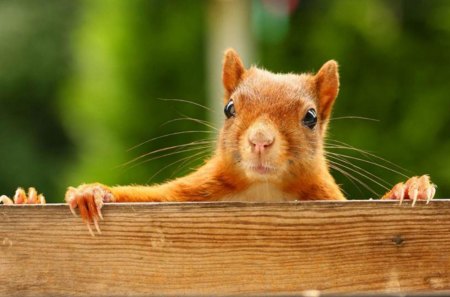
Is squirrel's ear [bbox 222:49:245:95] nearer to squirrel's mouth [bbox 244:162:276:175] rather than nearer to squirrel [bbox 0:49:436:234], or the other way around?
squirrel [bbox 0:49:436:234]

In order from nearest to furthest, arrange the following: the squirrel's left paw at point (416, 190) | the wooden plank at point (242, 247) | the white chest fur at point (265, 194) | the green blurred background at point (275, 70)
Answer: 1. the wooden plank at point (242, 247)
2. the squirrel's left paw at point (416, 190)
3. the white chest fur at point (265, 194)
4. the green blurred background at point (275, 70)

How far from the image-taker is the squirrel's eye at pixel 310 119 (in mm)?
2541

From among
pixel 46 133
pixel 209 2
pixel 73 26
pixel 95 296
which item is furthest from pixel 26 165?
pixel 95 296

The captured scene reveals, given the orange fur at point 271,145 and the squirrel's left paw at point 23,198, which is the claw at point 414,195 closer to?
the orange fur at point 271,145

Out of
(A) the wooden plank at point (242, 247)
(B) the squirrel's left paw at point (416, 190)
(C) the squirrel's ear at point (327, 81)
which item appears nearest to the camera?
(A) the wooden plank at point (242, 247)

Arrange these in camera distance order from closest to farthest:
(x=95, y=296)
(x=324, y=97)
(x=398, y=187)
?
1. (x=95, y=296)
2. (x=398, y=187)
3. (x=324, y=97)

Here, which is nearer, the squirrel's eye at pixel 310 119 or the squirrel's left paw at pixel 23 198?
the squirrel's left paw at pixel 23 198

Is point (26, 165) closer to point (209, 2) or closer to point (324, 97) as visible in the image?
point (209, 2)

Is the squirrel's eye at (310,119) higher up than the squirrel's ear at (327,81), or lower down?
lower down

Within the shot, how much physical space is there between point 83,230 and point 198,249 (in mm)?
247

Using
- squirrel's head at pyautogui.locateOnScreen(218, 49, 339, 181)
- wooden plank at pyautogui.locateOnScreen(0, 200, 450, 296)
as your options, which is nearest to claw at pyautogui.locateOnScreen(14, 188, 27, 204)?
wooden plank at pyautogui.locateOnScreen(0, 200, 450, 296)

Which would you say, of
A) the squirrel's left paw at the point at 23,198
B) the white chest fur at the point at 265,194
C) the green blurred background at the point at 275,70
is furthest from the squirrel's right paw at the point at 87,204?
the green blurred background at the point at 275,70

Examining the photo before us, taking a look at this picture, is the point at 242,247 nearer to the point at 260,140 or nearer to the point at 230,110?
the point at 260,140

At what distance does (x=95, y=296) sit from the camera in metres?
2.02
